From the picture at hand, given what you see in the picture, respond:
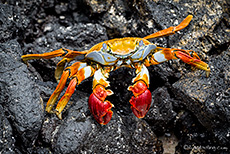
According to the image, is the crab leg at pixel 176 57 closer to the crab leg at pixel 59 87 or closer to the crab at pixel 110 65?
the crab at pixel 110 65

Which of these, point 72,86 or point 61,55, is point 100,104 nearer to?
point 72,86

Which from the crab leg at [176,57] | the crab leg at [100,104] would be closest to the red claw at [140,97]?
the crab leg at [100,104]

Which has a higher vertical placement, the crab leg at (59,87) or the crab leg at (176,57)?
the crab leg at (176,57)

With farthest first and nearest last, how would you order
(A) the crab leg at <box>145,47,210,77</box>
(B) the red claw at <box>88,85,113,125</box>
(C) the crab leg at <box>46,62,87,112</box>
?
1. (A) the crab leg at <box>145,47,210,77</box>
2. (C) the crab leg at <box>46,62,87,112</box>
3. (B) the red claw at <box>88,85,113,125</box>

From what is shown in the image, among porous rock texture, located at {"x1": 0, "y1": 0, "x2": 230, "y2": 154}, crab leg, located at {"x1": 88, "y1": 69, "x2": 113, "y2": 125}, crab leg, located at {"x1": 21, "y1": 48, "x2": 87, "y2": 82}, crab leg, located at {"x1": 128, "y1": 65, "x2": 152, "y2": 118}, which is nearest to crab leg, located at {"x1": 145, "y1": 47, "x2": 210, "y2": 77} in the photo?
porous rock texture, located at {"x1": 0, "y1": 0, "x2": 230, "y2": 154}

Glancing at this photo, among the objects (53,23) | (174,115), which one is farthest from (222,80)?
(53,23)

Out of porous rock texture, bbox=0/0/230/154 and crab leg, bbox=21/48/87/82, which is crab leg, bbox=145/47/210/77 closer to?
porous rock texture, bbox=0/0/230/154

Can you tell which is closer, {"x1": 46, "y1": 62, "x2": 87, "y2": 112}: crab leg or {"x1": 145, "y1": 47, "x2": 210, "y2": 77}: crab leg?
{"x1": 46, "y1": 62, "x2": 87, "y2": 112}: crab leg

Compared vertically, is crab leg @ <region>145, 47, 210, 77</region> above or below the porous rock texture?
above
